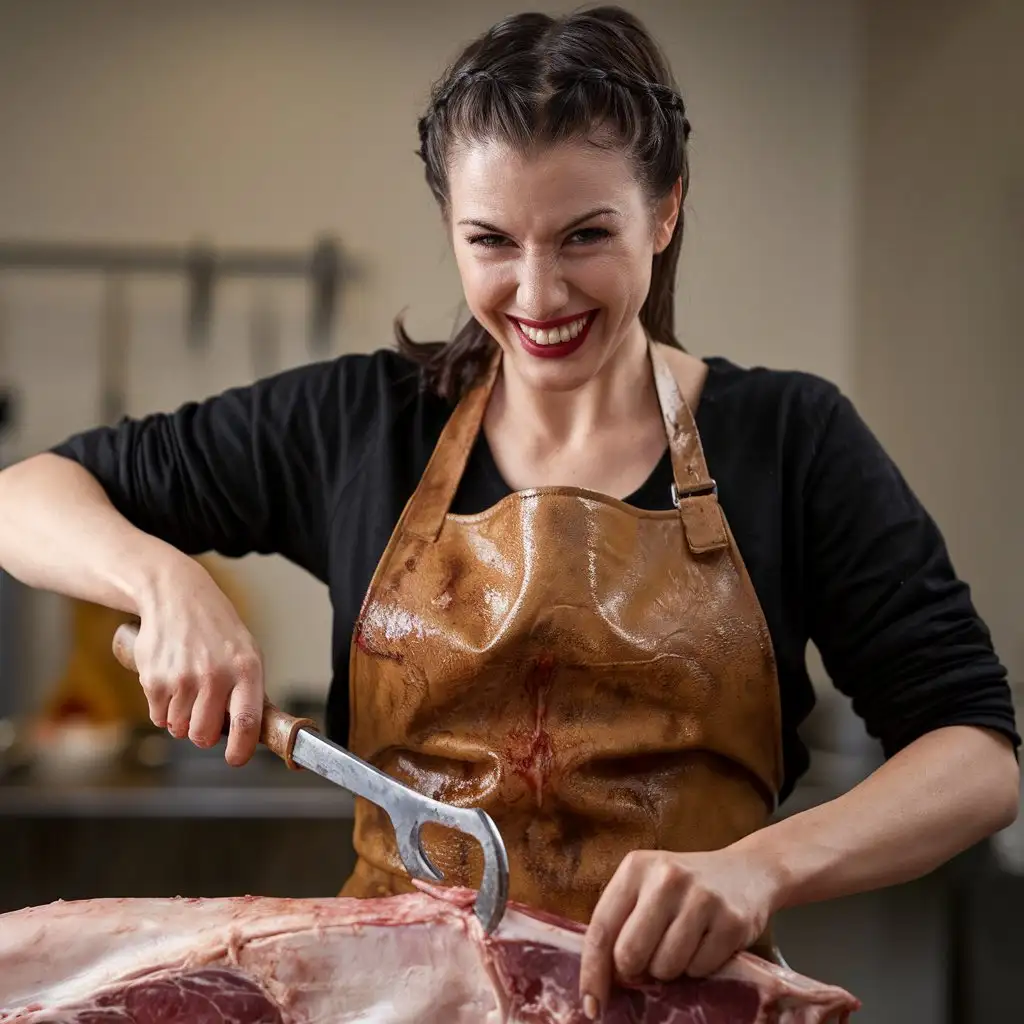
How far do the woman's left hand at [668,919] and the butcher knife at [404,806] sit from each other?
9 cm

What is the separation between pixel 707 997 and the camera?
115 cm

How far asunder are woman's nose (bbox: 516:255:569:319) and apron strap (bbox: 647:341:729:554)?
23 cm

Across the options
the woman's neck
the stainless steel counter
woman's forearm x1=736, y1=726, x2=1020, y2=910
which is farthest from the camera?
the stainless steel counter

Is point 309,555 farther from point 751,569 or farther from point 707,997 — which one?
point 707,997

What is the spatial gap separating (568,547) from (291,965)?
0.47 metres

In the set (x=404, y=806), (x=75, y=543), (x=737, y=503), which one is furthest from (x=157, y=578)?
(x=737, y=503)

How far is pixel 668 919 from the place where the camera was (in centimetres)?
110

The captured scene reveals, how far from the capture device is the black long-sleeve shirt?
4.63 ft

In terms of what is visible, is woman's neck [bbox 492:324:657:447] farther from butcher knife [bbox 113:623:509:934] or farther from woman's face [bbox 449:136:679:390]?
butcher knife [bbox 113:623:509:934]

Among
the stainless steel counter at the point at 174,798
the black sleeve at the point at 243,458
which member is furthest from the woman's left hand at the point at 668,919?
the stainless steel counter at the point at 174,798

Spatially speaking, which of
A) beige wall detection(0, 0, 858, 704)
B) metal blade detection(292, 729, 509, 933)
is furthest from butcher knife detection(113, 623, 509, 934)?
beige wall detection(0, 0, 858, 704)

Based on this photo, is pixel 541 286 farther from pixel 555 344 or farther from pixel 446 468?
pixel 446 468

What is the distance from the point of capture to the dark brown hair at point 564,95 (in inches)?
51.8

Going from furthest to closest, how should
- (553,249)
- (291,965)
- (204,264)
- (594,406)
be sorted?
1. (204,264)
2. (594,406)
3. (553,249)
4. (291,965)
